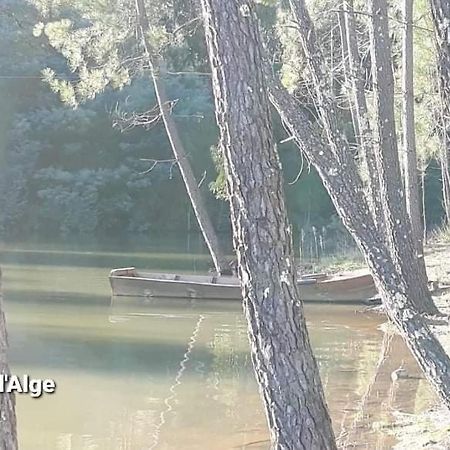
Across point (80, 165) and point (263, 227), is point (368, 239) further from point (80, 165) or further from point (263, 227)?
point (80, 165)

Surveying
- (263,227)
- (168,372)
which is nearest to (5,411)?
(263,227)

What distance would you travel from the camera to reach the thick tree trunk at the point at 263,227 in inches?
152

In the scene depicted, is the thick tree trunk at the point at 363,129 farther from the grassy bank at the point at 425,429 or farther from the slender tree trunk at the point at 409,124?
the grassy bank at the point at 425,429

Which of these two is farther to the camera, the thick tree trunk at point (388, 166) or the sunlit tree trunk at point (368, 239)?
the thick tree trunk at point (388, 166)

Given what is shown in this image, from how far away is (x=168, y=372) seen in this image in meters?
9.86

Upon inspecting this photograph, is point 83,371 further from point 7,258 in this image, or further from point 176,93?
point 176,93

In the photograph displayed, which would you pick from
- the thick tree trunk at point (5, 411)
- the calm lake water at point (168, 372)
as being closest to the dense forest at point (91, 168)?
the calm lake water at point (168, 372)

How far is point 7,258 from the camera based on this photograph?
73.6 ft

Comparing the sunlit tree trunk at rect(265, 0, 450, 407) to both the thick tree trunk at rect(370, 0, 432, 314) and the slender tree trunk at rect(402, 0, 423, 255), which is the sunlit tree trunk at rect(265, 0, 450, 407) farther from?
the slender tree trunk at rect(402, 0, 423, 255)

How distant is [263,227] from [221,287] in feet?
35.8

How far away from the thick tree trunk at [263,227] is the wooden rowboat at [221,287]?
10200 mm

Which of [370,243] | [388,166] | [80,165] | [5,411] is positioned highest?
[80,165]

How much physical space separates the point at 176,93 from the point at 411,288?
19.9m

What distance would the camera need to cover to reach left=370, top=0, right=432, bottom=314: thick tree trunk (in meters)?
8.93
